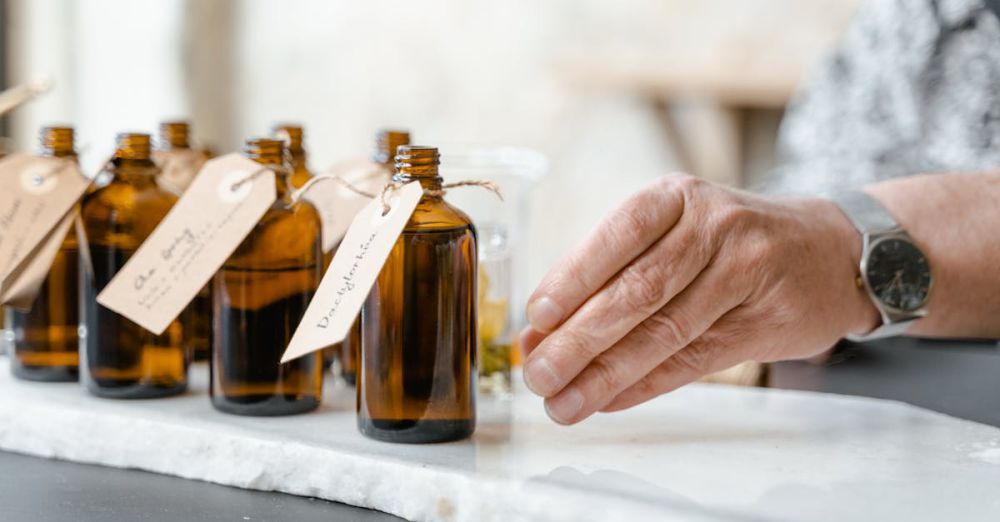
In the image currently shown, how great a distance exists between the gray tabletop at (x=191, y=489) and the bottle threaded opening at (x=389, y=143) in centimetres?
39

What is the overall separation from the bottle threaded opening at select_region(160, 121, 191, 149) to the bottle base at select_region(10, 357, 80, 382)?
0.28 meters

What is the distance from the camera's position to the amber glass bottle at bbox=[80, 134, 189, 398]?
110cm

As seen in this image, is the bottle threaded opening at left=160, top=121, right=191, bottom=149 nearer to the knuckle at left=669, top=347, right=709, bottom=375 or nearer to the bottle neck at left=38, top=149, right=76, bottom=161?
the bottle neck at left=38, top=149, right=76, bottom=161

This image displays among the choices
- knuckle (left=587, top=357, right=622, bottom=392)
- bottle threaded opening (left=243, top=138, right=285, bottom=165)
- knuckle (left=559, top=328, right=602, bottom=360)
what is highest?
bottle threaded opening (left=243, top=138, right=285, bottom=165)

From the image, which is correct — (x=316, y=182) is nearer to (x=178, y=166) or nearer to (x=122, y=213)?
(x=122, y=213)

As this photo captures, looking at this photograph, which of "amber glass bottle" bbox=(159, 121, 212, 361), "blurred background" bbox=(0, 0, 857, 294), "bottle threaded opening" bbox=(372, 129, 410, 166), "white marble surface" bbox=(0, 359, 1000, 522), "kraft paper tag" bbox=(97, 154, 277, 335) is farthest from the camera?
"blurred background" bbox=(0, 0, 857, 294)

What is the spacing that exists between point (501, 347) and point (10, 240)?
502 millimetres

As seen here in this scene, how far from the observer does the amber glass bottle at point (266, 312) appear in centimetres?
102

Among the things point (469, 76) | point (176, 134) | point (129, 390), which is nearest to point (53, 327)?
point (129, 390)

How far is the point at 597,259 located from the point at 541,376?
0.11 metres

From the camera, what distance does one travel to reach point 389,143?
45.1 inches

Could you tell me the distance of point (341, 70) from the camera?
3.52m

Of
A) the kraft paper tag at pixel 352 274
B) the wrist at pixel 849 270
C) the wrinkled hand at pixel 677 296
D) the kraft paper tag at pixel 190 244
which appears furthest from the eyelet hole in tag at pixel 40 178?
the wrist at pixel 849 270

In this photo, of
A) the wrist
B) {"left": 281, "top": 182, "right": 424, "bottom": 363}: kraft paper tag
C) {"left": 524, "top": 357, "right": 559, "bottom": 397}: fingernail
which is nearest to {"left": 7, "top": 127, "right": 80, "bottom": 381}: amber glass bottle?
{"left": 281, "top": 182, "right": 424, "bottom": 363}: kraft paper tag
